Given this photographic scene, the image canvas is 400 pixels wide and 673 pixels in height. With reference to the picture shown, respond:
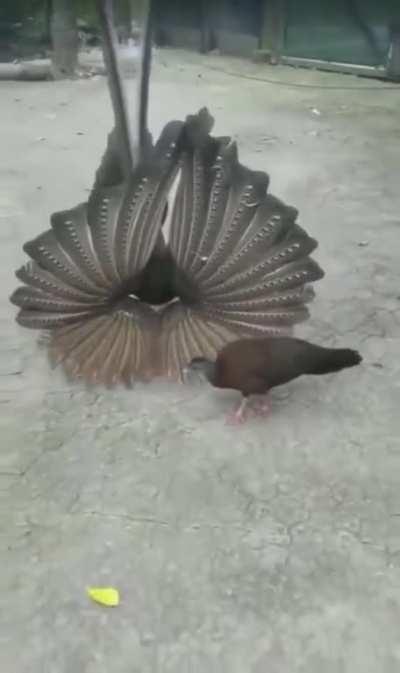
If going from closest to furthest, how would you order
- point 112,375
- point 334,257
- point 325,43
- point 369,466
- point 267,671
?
1. point 267,671
2. point 369,466
3. point 112,375
4. point 334,257
5. point 325,43

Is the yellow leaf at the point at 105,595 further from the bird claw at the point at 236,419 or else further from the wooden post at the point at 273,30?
the wooden post at the point at 273,30

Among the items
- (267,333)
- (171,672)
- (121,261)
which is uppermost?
(121,261)

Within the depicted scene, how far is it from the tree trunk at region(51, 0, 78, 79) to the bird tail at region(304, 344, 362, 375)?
4.60 meters

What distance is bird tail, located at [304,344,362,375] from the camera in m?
2.14

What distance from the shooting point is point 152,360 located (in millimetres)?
2426

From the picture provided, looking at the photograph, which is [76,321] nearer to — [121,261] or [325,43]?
[121,261]

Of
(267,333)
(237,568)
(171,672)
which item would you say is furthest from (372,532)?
(267,333)

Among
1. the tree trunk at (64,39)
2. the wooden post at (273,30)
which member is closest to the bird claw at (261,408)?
the tree trunk at (64,39)

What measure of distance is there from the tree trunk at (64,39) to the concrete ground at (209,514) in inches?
137

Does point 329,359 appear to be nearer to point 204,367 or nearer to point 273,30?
point 204,367

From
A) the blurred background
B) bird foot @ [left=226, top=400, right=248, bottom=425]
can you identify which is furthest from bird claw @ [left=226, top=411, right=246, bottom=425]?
the blurred background

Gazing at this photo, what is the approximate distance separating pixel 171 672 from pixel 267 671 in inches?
6.8

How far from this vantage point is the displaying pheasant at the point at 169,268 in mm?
2447

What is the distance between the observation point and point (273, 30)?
258 inches
